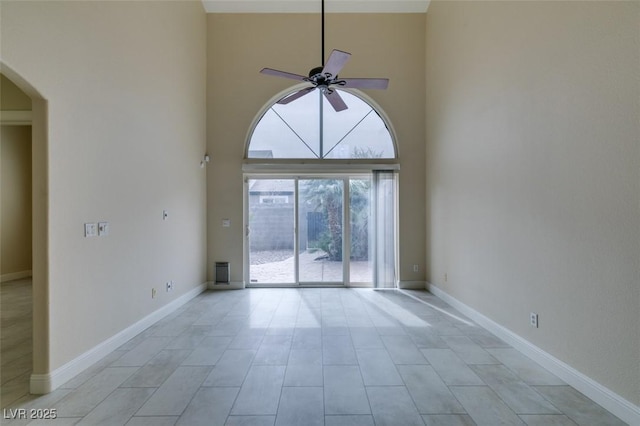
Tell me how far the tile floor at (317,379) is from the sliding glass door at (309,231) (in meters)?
1.67

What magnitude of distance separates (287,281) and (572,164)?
4.51 meters

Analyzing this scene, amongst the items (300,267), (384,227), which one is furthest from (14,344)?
(384,227)

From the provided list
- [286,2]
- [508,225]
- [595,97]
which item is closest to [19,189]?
[286,2]

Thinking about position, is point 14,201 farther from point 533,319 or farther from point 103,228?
point 533,319

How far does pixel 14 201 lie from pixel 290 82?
6.15 m

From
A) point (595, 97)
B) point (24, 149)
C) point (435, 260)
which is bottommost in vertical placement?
point (435, 260)

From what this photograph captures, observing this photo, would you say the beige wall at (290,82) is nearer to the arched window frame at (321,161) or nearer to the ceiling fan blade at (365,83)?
the arched window frame at (321,161)

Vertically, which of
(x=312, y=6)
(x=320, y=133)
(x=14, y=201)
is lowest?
(x=14, y=201)

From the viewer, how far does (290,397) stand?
2.20 meters

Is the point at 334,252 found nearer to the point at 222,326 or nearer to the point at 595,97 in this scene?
the point at 222,326

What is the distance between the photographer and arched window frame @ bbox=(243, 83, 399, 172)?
5367mm

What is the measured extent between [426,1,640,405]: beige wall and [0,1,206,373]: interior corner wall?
13.6 ft

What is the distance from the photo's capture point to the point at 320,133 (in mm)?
5434

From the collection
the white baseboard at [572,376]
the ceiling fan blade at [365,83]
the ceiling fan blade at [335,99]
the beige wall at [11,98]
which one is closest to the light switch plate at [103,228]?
the beige wall at [11,98]
